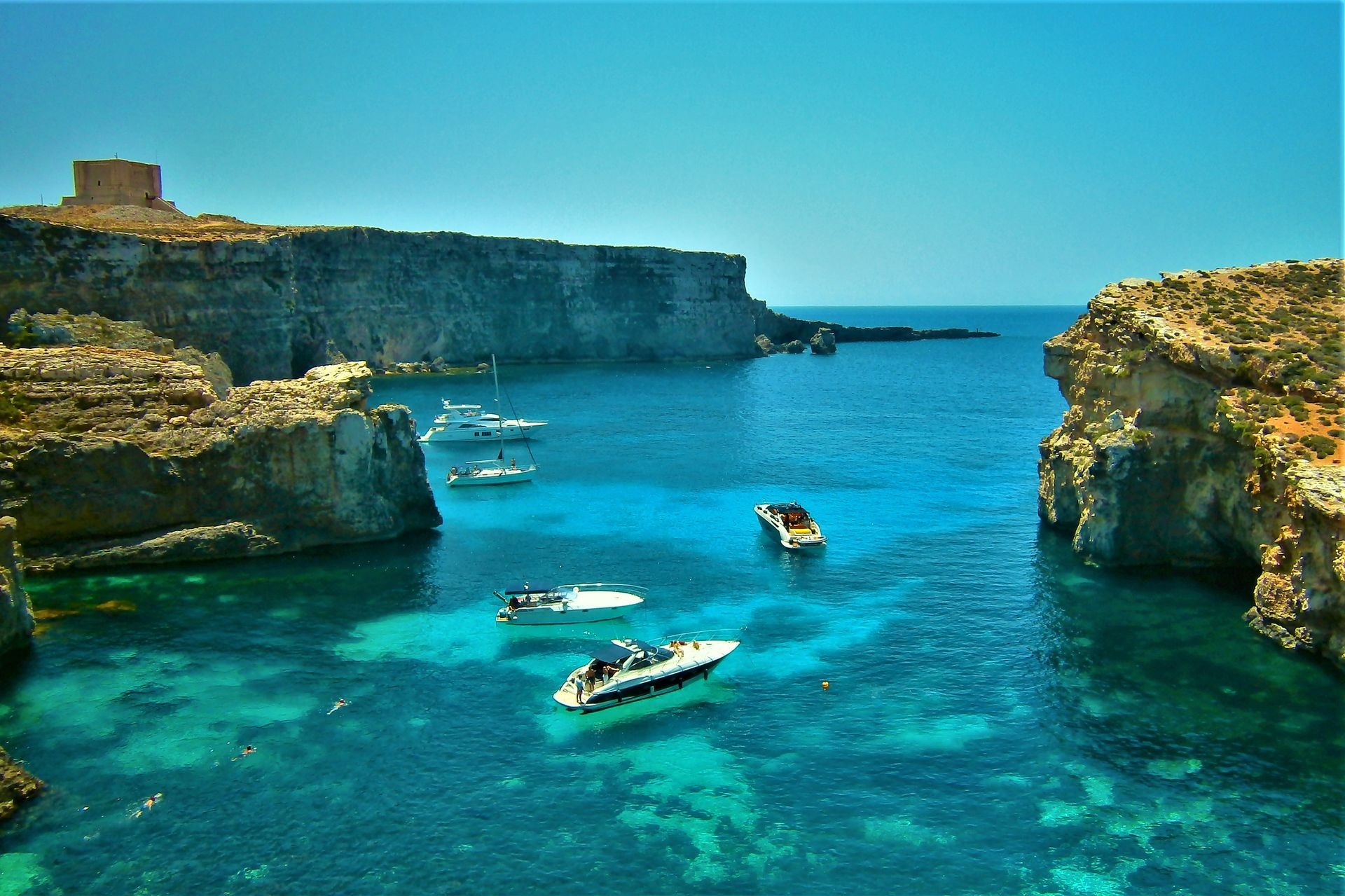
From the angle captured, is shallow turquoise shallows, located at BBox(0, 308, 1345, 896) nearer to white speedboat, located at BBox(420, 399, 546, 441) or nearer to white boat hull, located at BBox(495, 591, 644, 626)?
white boat hull, located at BBox(495, 591, 644, 626)

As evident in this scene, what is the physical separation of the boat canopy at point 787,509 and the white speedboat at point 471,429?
34.3 metres

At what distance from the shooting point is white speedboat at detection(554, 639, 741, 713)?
3092 centimetres

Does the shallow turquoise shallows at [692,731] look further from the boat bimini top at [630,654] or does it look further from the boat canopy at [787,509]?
the boat canopy at [787,509]

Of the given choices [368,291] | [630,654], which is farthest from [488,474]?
[368,291]

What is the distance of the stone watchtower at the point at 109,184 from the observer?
3848 inches

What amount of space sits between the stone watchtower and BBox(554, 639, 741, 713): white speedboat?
9040cm

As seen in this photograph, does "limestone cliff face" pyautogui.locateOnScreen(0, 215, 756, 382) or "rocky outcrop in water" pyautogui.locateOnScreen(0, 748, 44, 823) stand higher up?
"limestone cliff face" pyautogui.locateOnScreen(0, 215, 756, 382)

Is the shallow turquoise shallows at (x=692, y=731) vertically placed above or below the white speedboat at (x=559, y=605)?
below

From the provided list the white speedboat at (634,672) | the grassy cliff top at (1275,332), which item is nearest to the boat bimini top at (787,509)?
the white speedboat at (634,672)

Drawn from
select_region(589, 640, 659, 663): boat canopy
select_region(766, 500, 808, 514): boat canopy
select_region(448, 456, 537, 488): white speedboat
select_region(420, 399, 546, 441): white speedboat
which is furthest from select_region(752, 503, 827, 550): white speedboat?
select_region(420, 399, 546, 441): white speedboat

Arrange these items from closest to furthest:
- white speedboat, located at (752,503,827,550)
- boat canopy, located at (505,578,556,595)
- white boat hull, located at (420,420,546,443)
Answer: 1. boat canopy, located at (505,578,556,595)
2. white speedboat, located at (752,503,827,550)
3. white boat hull, located at (420,420,546,443)

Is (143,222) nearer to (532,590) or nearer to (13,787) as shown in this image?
(532,590)

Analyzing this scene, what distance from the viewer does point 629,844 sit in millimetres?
24047

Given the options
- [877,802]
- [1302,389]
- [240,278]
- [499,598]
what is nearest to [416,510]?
[499,598]
